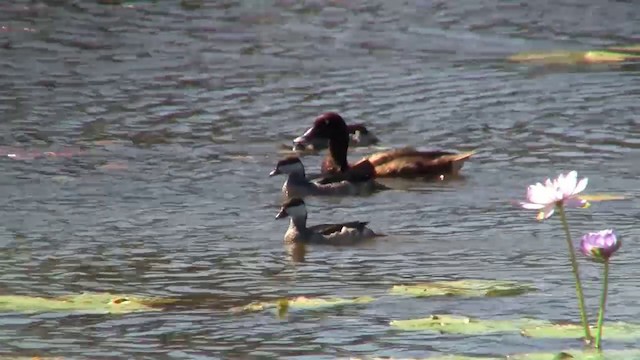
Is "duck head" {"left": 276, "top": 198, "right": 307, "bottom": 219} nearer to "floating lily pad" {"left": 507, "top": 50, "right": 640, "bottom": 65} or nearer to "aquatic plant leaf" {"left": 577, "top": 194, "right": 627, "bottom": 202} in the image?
"aquatic plant leaf" {"left": 577, "top": 194, "right": 627, "bottom": 202}

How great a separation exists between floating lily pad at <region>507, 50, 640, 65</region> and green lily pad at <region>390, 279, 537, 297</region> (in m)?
9.86

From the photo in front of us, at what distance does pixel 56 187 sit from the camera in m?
13.7

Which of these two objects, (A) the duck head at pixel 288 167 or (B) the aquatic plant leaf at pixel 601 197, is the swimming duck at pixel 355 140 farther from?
(B) the aquatic plant leaf at pixel 601 197

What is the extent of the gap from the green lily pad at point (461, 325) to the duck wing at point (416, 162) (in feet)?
17.7

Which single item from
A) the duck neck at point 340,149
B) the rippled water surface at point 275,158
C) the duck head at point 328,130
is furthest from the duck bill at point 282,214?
the duck head at point 328,130

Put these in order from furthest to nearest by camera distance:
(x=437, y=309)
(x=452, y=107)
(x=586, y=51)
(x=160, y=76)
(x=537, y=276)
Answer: (x=586, y=51), (x=160, y=76), (x=452, y=107), (x=537, y=276), (x=437, y=309)

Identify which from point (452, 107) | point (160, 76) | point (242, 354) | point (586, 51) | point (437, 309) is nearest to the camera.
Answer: point (242, 354)

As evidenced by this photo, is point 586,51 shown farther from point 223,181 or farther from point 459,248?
point 459,248

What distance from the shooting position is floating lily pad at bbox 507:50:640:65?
768 inches

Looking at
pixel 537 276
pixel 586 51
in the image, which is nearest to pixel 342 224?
pixel 537 276

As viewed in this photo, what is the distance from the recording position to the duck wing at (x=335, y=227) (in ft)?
38.8

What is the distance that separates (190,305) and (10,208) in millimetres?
3394

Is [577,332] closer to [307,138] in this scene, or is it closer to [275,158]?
[275,158]

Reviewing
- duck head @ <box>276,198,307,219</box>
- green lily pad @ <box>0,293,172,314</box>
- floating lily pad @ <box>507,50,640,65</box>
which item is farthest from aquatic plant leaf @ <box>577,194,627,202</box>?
floating lily pad @ <box>507,50,640,65</box>
